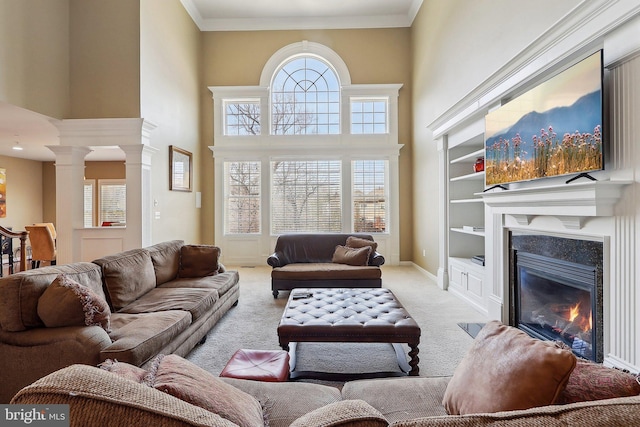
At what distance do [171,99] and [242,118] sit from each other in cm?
176

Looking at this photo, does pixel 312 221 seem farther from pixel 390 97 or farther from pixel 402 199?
pixel 390 97

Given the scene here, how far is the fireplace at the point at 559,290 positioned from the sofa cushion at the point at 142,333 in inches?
114

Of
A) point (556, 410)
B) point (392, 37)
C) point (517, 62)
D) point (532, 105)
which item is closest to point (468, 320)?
point (532, 105)

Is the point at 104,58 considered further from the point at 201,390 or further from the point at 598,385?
the point at 598,385

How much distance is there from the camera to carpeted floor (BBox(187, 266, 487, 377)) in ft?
9.05

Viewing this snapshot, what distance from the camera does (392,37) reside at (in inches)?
281

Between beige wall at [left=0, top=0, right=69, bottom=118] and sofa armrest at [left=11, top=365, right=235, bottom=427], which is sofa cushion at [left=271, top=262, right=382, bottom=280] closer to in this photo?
beige wall at [left=0, top=0, right=69, bottom=118]

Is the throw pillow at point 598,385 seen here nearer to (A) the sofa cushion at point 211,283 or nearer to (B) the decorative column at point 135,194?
(A) the sofa cushion at point 211,283

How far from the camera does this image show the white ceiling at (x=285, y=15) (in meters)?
6.54

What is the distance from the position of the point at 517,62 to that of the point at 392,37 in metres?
4.75

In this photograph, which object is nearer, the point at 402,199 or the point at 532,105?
the point at 532,105

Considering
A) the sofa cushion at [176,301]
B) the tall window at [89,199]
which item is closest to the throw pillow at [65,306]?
the sofa cushion at [176,301]

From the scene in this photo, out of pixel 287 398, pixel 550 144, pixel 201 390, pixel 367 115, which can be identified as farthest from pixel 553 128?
pixel 367 115

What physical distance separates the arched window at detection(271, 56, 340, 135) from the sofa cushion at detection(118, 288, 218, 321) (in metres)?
4.69
